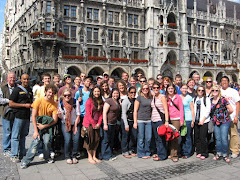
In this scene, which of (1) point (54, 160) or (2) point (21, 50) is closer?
(1) point (54, 160)

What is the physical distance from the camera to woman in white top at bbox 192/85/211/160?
6.36m

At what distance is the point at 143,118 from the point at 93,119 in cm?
139

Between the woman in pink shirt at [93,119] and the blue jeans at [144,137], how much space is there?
3.81 feet

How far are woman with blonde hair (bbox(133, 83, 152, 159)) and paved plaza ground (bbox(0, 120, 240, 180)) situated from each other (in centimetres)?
42

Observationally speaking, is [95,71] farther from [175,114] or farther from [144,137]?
[175,114]

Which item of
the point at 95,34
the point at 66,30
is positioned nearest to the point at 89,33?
the point at 95,34

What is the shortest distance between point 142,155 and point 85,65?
2296 cm

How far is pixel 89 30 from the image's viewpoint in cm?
3033

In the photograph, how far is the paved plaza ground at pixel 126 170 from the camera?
198 inches

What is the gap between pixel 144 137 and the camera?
6508mm

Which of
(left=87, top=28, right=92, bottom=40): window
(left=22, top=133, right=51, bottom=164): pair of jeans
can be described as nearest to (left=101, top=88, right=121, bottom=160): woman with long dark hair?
(left=22, top=133, right=51, bottom=164): pair of jeans

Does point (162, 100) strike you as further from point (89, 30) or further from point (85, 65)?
point (89, 30)

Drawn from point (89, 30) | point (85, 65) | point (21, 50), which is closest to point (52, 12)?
point (89, 30)

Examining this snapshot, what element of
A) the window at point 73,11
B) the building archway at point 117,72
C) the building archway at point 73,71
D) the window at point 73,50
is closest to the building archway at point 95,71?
the building archway at point 73,71
